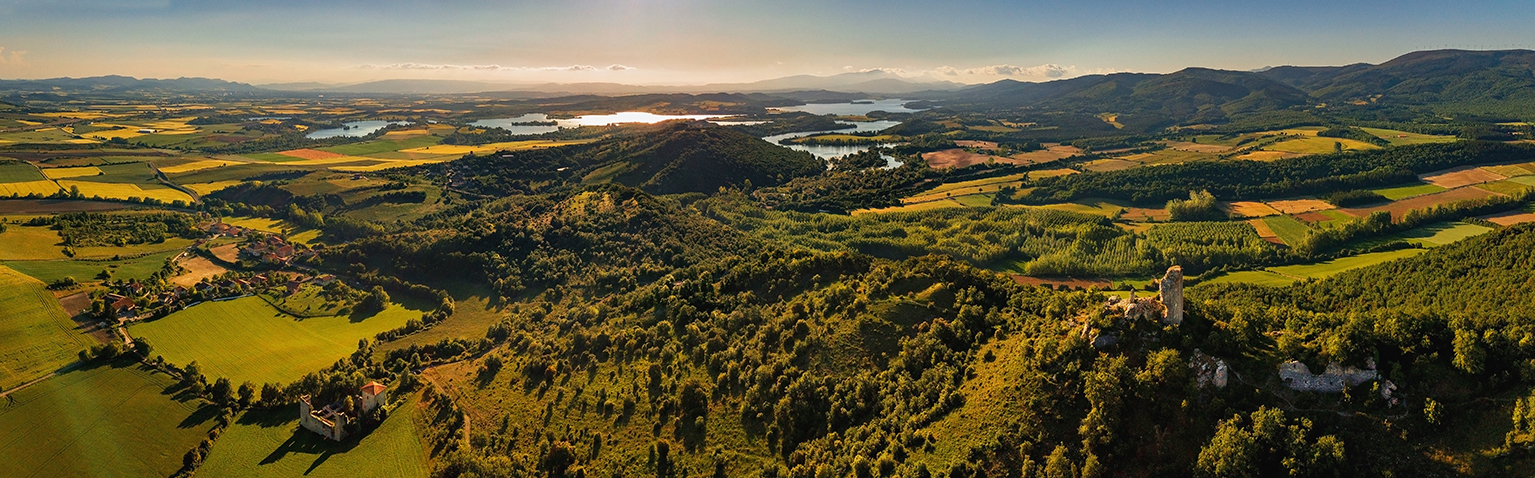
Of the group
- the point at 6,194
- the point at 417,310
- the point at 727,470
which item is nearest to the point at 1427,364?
the point at 727,470

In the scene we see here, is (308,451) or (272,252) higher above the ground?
(272,252)

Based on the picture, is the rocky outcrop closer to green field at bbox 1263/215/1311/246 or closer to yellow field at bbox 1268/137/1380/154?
green field at bbox 1263/215/1311/246

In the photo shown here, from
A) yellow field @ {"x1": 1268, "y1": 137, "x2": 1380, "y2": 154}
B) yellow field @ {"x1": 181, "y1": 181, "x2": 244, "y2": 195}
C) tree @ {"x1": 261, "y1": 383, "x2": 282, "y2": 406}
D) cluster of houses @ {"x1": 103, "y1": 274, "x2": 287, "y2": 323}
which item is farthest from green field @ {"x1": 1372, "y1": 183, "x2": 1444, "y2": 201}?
yellow field @ {"x1": 181, "y1": 181, "x2": 244, "y2": 195}

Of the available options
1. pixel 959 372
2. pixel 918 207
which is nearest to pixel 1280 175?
pixel 918 207

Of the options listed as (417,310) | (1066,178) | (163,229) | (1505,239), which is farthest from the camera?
(1066,178)

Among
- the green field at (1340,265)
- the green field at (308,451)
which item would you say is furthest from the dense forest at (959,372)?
the green field at (1340,265)

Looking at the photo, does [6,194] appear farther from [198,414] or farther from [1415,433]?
[1415,433]

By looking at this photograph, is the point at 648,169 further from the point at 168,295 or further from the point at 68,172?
the point at 68,172
